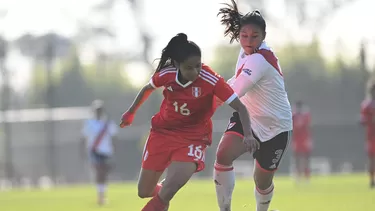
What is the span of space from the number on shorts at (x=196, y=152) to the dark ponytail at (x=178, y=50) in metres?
0.81

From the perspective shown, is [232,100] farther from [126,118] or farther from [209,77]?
[126,118]

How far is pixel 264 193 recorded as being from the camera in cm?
1088

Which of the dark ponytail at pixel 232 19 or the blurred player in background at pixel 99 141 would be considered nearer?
the dark ponytail at pixel 232 19

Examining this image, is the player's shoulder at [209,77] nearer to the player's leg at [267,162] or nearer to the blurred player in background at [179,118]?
the blurred player in background at [179,118]

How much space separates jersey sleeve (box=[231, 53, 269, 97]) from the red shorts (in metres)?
0.68

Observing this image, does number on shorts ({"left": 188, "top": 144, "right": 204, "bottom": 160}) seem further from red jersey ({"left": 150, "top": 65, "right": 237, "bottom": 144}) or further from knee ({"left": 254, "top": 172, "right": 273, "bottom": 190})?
knee ({"left": 254, "top": 172, "right": 273, "bottom": 190})

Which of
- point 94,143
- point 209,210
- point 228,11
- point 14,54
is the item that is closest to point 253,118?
point 228,11

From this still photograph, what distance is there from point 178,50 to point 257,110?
1.39 meters

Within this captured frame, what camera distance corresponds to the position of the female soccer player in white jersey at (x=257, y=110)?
1040cm

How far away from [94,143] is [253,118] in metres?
10.4

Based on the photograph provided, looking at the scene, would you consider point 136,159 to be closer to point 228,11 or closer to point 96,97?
point 96,97

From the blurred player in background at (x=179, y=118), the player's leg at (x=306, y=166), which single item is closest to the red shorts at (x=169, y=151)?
the blurred player in background at (x=179, y=118)

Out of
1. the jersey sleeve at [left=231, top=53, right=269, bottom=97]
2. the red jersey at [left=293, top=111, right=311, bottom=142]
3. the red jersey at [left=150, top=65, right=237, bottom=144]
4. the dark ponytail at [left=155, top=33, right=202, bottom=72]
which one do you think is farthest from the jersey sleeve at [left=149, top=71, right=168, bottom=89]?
the red jersey at [left=293, top=111, right=311, bottom=142]

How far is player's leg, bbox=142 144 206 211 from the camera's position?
9539mm
